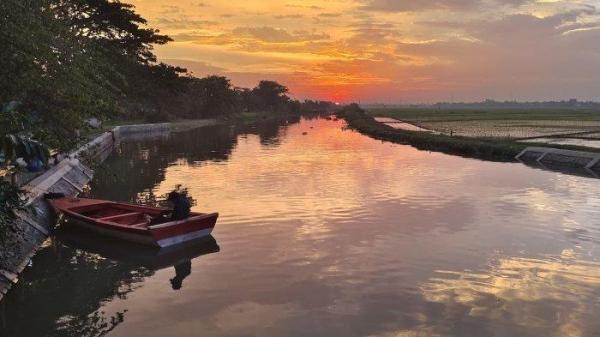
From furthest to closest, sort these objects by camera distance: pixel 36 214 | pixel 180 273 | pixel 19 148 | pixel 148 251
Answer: pixel 148 251
pixel 180 273
pixel 36 214
pixel 19 148

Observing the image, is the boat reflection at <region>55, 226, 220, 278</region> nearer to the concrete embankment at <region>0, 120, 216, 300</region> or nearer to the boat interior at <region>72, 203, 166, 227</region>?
the boat interior at <region>72, 203, 166, 227</region>

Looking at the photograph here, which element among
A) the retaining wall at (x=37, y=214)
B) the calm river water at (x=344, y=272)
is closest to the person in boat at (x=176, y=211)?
the calm river water at (x=344, y=272)

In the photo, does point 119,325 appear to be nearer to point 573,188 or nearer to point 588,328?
point 588,328

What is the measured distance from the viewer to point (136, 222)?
19.4 m

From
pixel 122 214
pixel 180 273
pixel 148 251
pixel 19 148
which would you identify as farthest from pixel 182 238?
pixel 19 148

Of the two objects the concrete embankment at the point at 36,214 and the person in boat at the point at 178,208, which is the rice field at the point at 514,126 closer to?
the concrete embankment at the point at 36,214

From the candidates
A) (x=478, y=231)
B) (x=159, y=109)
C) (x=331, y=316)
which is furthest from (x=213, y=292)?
(x=159, y=109)

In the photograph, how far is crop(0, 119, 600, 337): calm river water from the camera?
11.4 metres

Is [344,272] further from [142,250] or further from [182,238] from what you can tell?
[142,250]

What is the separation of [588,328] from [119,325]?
1033cm

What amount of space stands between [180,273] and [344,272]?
15.9ft

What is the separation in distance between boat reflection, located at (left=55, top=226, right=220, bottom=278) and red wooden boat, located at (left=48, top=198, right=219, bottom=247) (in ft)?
0.80

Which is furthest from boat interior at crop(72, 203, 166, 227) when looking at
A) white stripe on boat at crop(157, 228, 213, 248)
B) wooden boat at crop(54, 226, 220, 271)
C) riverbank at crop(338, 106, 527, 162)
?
riverbank at crop(338, 106, 527, 162)

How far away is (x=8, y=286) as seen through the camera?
43.3 feet
